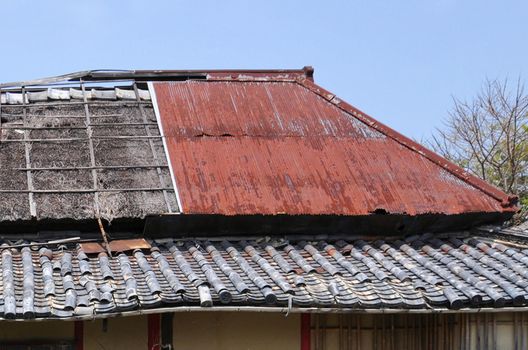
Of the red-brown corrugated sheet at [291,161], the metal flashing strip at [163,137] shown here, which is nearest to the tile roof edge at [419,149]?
the red-brown corrugated sheet at [291,161]

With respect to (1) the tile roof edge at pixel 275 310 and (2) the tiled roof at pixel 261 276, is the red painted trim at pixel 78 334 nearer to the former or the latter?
(2) the tiled roof at pixel 261 276

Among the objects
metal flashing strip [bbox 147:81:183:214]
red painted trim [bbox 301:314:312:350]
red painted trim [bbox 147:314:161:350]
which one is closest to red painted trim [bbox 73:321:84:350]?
red painted trim [bbox 147:314:161:350]

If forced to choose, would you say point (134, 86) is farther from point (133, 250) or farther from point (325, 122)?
point (133, 250)

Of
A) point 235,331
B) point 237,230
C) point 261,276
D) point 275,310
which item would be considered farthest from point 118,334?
point 237,230

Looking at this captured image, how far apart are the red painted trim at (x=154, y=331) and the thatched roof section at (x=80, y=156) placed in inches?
55.6

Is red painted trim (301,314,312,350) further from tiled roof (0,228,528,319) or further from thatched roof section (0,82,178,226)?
thatched roof section (0,82,178,226)

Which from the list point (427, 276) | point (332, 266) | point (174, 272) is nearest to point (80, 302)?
point (174, 272)

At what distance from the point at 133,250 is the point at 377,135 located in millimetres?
4493

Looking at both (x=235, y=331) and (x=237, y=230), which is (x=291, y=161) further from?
(x=235, y=331)

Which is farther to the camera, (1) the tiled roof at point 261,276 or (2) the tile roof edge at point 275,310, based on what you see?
(1) the tiled roof at point 261,276

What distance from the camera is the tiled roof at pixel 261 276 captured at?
772 cm

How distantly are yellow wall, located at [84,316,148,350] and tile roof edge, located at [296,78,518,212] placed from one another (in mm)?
5019

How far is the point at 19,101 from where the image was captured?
11883mm

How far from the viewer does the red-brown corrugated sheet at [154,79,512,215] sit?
33.5ft
